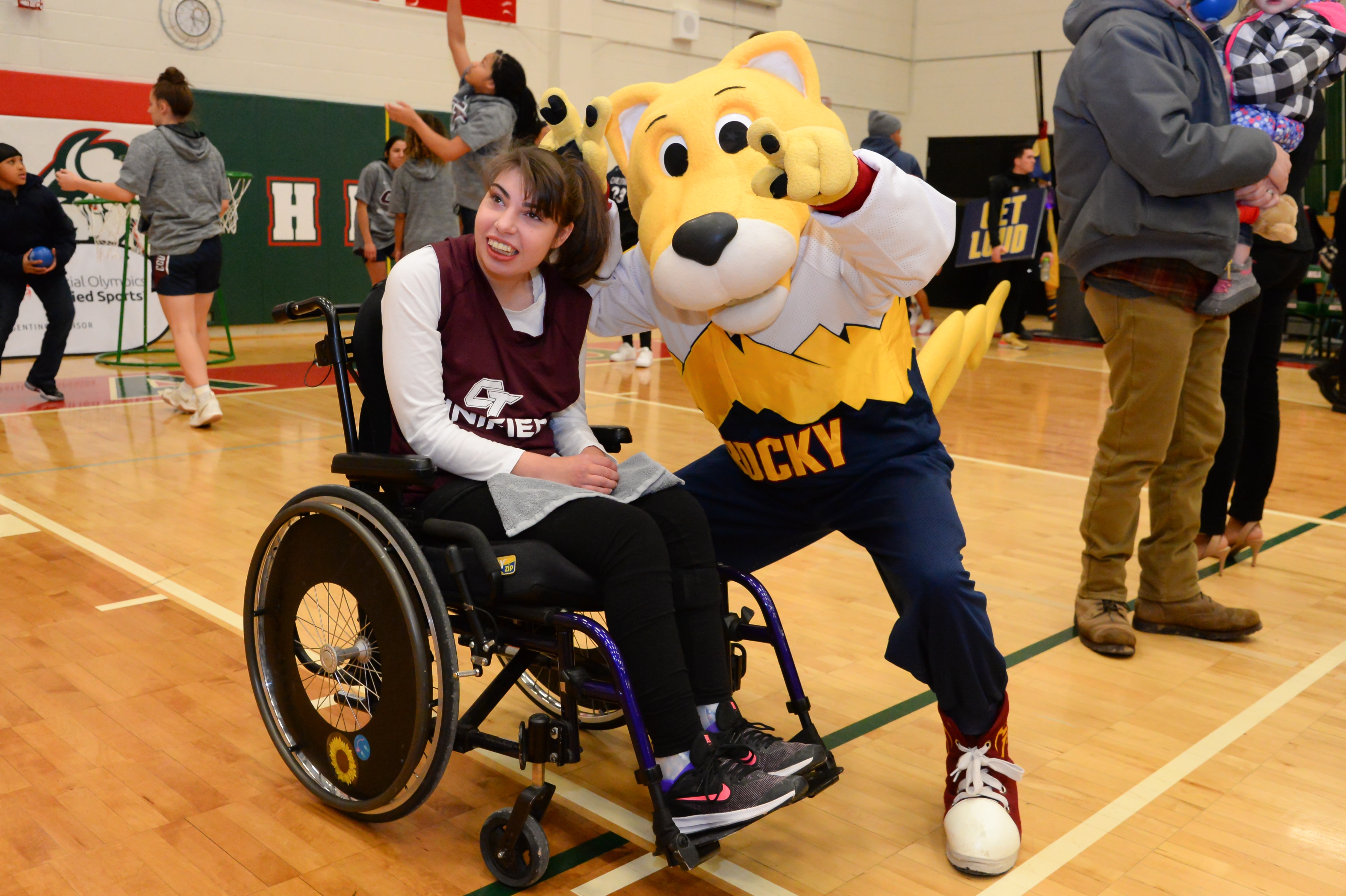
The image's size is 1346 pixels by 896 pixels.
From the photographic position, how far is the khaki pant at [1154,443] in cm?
247

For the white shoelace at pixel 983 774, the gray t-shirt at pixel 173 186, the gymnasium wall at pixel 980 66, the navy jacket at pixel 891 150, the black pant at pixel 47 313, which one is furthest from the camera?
the gymnasium wall at pixel 980 66

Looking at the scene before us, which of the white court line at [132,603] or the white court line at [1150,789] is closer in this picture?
the white court line at [1150,789]

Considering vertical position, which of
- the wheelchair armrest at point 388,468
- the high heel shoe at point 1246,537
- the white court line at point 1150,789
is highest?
the wheelchair armrest at point 388,468

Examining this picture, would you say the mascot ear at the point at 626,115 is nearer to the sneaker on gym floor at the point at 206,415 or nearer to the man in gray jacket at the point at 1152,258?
the man in gray jacket at the point at 1152,258

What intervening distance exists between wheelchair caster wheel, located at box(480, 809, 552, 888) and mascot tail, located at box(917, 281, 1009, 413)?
107 centimetres

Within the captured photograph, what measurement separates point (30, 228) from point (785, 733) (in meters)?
4.86

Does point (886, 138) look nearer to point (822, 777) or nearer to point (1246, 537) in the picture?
point (1246, 537)

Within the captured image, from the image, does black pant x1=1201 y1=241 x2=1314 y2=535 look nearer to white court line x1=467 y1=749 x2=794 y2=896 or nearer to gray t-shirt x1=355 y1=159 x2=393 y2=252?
white court line x1=467 y1=749 x2=794 y2=896

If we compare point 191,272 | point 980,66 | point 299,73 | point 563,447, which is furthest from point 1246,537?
point 980,66

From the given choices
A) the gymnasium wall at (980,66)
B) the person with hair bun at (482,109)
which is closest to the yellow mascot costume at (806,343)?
the person with hair bun at (482,109)

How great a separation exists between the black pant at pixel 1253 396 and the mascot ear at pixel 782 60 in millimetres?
1418

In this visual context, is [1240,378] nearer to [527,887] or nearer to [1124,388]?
[1124,388]

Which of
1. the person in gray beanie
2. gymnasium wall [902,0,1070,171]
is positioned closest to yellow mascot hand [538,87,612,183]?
the person in gray beanie

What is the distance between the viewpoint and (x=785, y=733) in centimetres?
220
